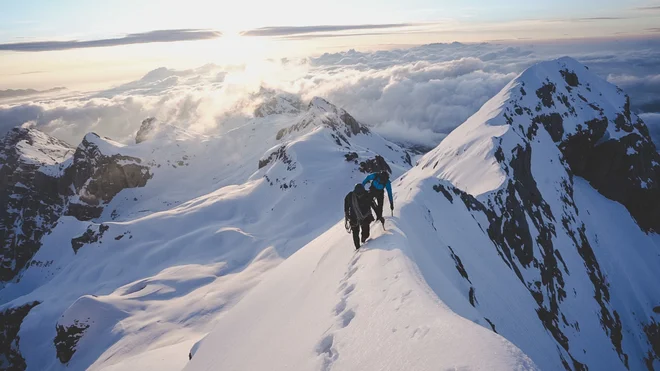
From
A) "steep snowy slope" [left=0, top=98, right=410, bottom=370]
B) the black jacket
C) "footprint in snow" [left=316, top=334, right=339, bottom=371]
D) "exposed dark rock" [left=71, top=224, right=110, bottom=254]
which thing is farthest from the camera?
"exposed dark rock" [left=71, top=224, right=110, bottom=254]

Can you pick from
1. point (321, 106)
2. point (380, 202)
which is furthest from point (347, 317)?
point (321, 106)

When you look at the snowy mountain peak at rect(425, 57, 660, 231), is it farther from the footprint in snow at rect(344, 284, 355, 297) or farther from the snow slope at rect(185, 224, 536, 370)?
the footprint in snow at rect(344, 284, 355, 297)

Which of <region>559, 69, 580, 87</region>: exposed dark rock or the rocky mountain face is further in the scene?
<region>559, 69, 580, 87</region>: exposed dark rock

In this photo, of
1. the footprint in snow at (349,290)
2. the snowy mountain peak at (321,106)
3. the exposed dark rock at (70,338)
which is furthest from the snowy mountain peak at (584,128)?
the snowy mountain peak at (321,106)

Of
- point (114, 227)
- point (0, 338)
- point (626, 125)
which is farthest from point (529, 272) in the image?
point (0, 338)

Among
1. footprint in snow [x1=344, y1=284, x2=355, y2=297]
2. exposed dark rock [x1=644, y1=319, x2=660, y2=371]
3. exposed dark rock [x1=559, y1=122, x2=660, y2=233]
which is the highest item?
footprint in snow [x1=344, y1=284, x2=355, y2=297]

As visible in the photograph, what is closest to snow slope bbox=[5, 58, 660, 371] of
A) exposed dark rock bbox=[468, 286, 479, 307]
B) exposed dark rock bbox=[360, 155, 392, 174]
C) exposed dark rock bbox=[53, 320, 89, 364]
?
exposed dark rock bbox=[468, 286, 479, 307]

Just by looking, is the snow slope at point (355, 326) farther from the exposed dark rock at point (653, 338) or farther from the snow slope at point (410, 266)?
the exposed dark rock at point (653, 338)
